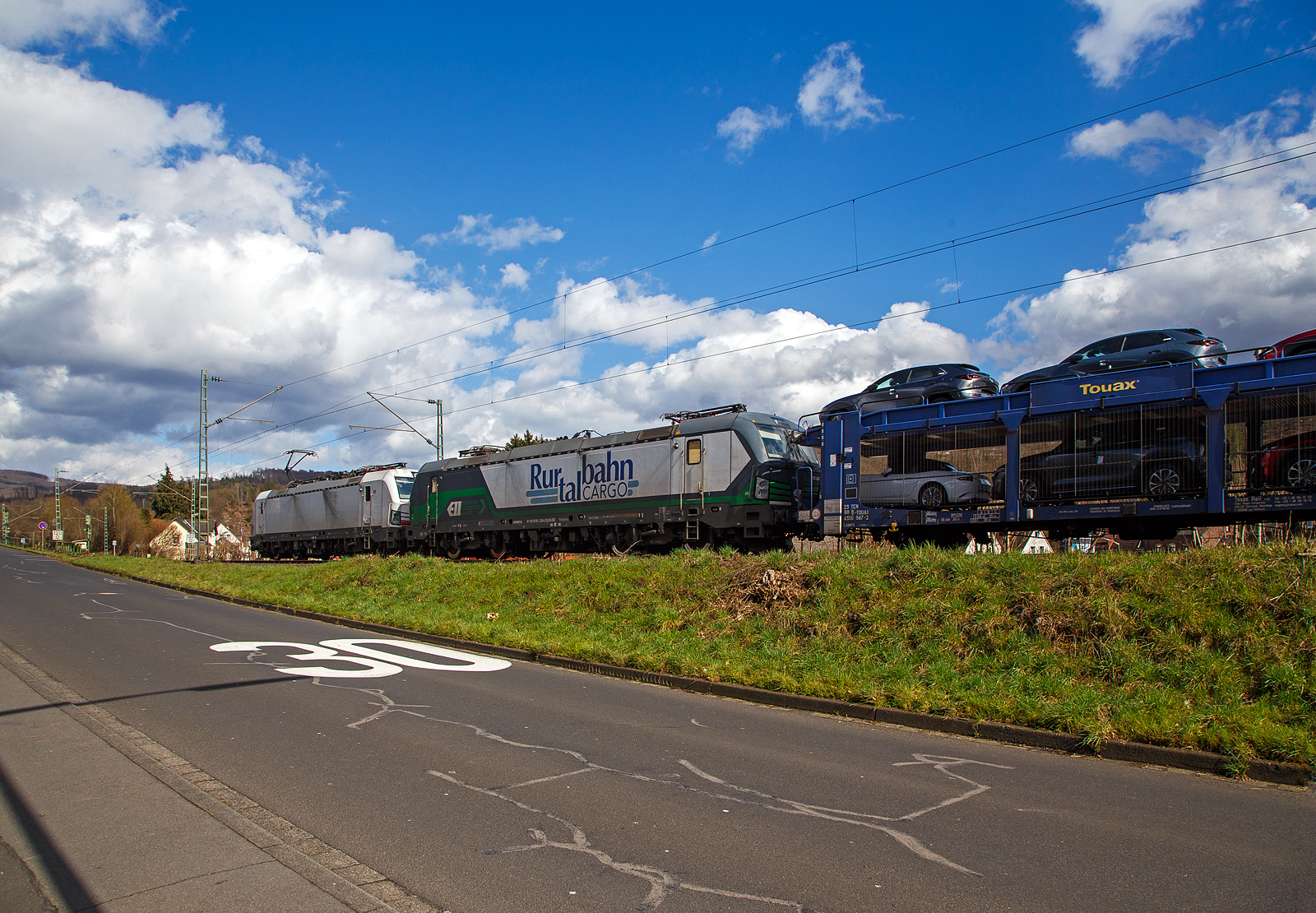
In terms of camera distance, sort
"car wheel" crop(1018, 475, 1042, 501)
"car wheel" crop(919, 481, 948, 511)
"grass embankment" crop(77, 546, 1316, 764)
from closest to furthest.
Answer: "grass embankment" crop(77, 546, 1316, 764) → "car wheel" crop(1018, 475, 1042, 501) → "car wheel" crop(919, 481, 948, 511)

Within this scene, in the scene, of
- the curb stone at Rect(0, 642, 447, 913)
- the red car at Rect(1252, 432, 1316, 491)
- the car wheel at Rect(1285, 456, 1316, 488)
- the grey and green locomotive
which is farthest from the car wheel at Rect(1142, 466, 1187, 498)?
the curb stone at Rect(0, 642, 447, 913)

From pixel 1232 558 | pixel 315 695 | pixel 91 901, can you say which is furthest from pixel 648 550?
pixel 91 901

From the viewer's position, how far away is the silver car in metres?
13.6

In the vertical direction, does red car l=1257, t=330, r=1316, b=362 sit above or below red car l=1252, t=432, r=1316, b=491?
above

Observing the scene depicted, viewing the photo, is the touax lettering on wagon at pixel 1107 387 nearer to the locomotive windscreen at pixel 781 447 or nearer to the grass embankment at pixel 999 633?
the grass embankment at pixel 999 633

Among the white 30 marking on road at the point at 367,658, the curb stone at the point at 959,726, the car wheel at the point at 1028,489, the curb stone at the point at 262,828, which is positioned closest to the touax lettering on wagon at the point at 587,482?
the white 30 marking on road at the point at 367,658

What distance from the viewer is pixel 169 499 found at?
10288 centimetres

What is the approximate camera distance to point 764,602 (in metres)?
11.2

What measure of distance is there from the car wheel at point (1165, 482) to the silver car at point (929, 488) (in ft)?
7.75

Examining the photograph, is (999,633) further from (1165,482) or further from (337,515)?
(337,515)

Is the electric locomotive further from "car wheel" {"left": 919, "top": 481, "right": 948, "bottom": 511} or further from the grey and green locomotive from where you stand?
"car wheel" {"left": 919, "top": 481, "right": 948, "bottom": 511}

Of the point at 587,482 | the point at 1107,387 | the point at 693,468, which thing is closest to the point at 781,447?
the point at 693,468

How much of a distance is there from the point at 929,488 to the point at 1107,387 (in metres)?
3.22

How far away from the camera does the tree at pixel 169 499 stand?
336ft
